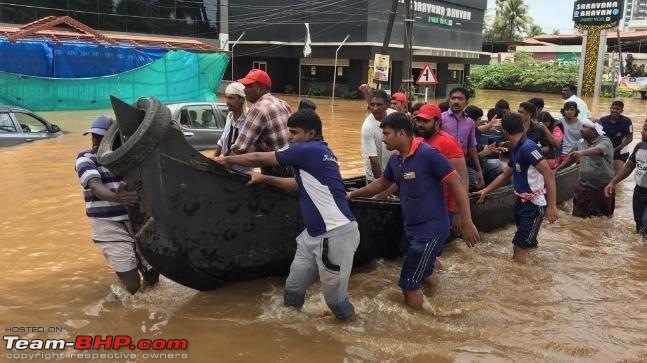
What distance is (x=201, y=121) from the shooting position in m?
11.8

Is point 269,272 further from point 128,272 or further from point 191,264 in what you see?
point 128,272

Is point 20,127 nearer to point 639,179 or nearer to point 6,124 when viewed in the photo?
point 6,124

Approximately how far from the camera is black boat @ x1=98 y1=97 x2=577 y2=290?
384 centimetres

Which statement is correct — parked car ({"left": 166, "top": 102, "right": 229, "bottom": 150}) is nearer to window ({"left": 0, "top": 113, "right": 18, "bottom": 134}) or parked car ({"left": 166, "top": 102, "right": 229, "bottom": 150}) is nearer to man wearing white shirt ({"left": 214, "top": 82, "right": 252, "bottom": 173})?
window ({"left": 0, "top": 113, "right": 18, "bottom": 134})

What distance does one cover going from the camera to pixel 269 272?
4.80m

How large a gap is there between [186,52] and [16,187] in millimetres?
13026

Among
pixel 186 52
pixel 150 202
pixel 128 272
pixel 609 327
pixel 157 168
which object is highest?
pixel 186 52

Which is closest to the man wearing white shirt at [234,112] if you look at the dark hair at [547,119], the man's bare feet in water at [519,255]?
the man's bare feet in water at [519,255]

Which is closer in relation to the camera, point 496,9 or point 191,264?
point 191,264

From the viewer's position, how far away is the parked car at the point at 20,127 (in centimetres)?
1131

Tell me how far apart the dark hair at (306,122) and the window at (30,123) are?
994 centimetres

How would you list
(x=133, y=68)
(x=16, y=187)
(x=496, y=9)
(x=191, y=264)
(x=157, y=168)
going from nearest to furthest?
(x=157, y=168)
(x=191, y=264)
(x=16, y=187)
(x=133, y=68)
(x=496, y=9)

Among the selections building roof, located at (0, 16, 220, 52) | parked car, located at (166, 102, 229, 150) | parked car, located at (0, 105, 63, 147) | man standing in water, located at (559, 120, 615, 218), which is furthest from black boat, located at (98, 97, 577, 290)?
building roof, located at (0, 16, 220, 52)

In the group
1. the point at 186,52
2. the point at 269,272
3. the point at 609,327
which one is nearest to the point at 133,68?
the point at 186,52
